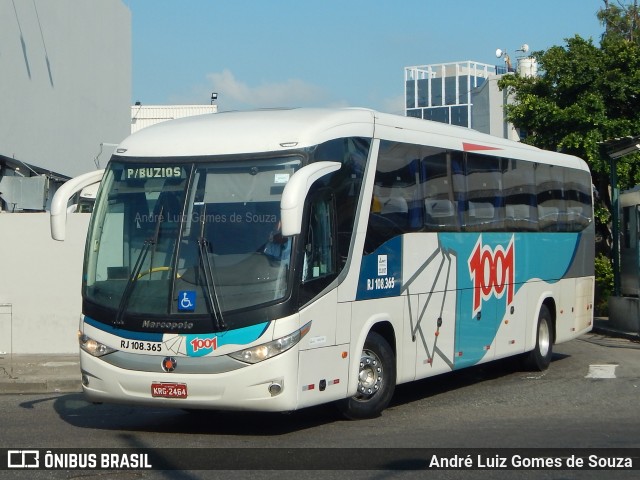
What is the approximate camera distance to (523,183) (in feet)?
49.9

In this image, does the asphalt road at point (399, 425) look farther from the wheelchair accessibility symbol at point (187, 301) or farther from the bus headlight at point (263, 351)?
the wheelchair accessibility symbol at point (187, 301)

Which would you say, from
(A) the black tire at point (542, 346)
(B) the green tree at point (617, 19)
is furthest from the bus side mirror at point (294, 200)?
(B) the green tree at point (617, 19)

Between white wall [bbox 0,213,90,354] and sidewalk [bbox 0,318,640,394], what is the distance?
16.4 inches

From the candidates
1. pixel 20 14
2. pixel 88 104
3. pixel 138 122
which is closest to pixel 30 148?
pixel 20 14

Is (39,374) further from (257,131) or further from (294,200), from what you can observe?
(294,200)

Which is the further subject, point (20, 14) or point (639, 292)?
point (20, 14)

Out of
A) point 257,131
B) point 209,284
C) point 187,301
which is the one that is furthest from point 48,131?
point 209,284

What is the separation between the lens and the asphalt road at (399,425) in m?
9.45

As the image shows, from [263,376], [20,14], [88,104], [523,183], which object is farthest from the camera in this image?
[88,104]

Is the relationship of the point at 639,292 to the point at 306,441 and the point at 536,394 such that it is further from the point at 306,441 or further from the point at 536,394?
the point at 306,441

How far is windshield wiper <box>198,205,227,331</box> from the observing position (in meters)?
9.59

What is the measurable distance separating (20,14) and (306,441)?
53.5 ft

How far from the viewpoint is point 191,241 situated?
388 inches

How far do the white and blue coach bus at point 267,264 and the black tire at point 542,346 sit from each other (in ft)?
11.8
